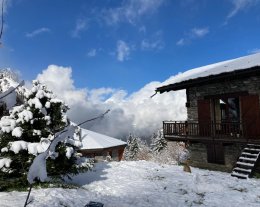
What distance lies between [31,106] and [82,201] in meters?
3.94

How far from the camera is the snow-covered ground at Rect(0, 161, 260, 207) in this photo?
9.09 meters

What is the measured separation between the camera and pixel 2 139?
1046 centimetres

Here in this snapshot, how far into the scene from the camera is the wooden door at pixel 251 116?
1516cm

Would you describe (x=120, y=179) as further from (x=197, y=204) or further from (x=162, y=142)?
(x=162, y=142)

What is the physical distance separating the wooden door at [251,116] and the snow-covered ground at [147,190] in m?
2.73

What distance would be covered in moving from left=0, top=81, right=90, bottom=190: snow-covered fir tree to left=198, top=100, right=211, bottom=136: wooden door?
8510 mm

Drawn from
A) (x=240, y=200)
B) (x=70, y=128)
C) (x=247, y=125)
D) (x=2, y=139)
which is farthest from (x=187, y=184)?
(x=70, y=128)

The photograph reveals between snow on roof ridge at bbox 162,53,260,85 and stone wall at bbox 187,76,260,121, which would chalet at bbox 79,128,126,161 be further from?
stone wall at bbox 187,76,260,121

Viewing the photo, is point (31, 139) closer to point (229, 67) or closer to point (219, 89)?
point (219, 89)

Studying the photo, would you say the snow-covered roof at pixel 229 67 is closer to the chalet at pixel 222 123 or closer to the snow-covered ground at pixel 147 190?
the chalet at pixel 222 123

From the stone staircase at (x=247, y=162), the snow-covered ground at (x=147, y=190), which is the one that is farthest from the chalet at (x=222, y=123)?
the snow-covered ground at (x=147, y=190)

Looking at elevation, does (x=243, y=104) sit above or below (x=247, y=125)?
above

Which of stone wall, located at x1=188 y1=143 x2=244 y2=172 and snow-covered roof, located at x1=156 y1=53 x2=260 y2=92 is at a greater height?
snow-covered roof, located at x1=156 y1=53 x2=260 y2=92

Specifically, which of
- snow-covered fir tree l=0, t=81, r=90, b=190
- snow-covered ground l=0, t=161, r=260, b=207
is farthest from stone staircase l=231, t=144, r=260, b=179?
snow-covered fir tree l=0, t=81, r=90, b=190
